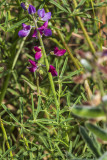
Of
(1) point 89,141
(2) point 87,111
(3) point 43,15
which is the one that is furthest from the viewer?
(3) point 43,15

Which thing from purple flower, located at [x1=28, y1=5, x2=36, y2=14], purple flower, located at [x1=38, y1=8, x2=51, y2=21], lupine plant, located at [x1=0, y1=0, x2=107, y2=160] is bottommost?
lupine plant, located at [x1=0, y1=0, x2=107, y2=160]

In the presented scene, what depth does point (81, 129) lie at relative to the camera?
788 mm

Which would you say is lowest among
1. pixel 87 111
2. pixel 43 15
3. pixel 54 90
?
pixel 54 90

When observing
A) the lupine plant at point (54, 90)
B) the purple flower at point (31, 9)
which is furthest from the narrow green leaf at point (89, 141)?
the purple flower at point (31, 9)

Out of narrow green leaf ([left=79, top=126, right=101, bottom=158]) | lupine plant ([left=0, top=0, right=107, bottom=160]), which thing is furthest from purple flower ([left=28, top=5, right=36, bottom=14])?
narrow green leaf ([left=79, top=126, right=101, bottom=158])

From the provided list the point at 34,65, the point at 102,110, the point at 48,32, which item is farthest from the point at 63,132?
the point at 102,110

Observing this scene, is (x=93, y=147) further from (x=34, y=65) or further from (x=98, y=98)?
(x=34, y=65)

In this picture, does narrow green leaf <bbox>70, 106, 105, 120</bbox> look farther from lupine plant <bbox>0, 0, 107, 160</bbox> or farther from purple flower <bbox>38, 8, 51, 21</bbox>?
purple flower <bbox>38, 8, 51, 21</bbox>

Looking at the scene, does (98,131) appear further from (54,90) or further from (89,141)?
(54,90)

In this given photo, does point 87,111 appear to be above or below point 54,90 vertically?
above

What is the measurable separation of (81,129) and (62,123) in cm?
61

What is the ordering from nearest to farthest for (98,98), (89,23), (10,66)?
(98,98), (10,66), (89,23)

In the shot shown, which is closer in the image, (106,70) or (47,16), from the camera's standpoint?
(106,70)

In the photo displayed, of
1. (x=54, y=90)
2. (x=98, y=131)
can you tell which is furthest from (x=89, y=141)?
(x=54, y=90)
